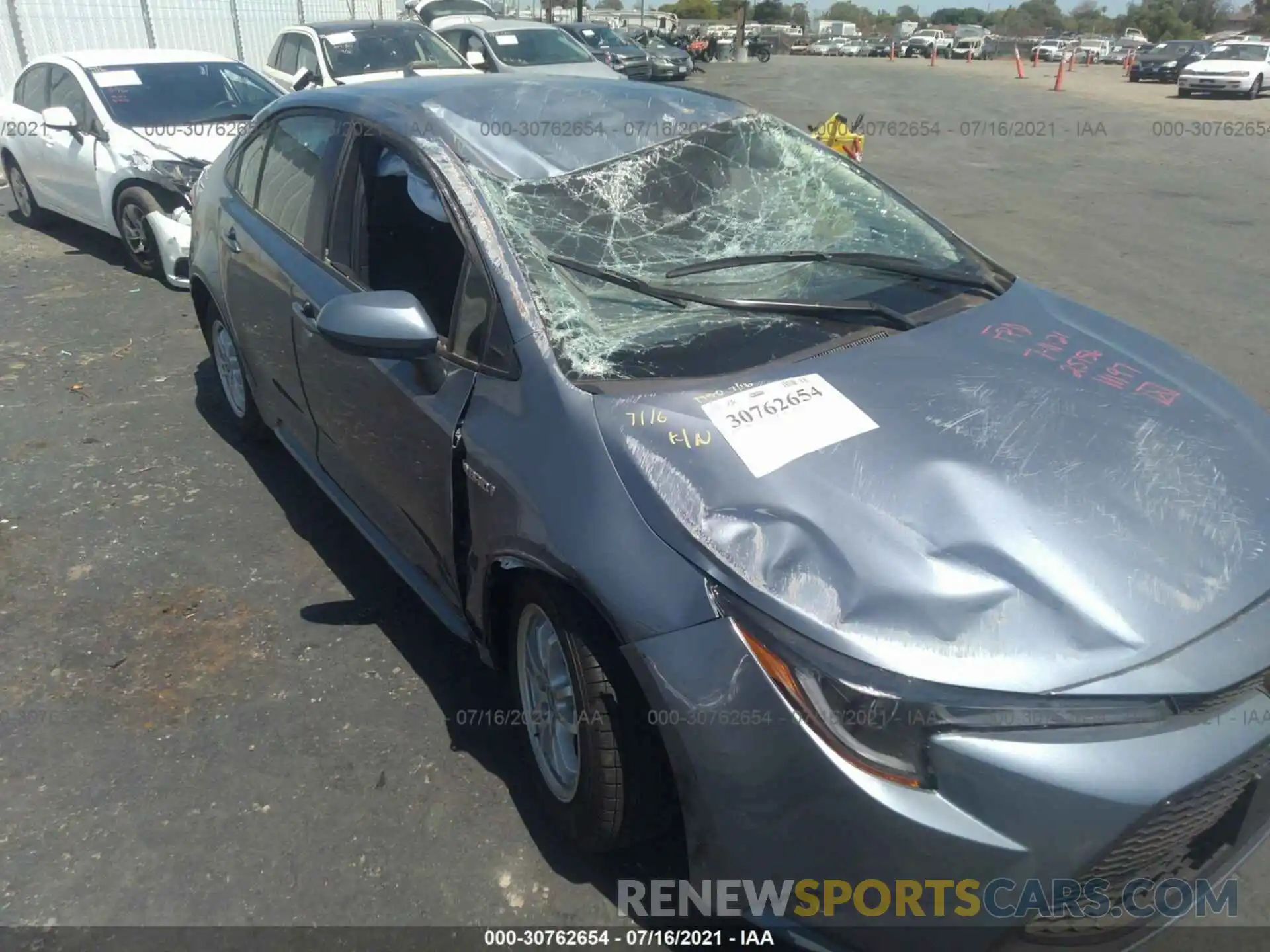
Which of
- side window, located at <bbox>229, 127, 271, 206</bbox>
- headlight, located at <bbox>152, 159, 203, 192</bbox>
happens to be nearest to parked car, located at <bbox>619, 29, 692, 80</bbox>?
headlight, located at <bbox>152, 159, 203, 192</bbox>

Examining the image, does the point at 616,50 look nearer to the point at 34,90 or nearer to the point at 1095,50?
the point at 34,90

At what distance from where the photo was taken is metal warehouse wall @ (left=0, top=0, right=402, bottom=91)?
15.5 m

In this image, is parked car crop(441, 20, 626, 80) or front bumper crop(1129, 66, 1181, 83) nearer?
parked car crop(441, 20, 626, 80)

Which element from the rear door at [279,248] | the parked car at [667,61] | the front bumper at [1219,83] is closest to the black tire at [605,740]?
the rear door at [279,248]

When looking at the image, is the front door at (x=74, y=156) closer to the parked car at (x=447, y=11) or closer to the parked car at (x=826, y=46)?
the parked car at (x=447, y=11)

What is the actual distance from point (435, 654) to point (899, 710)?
6.30ft

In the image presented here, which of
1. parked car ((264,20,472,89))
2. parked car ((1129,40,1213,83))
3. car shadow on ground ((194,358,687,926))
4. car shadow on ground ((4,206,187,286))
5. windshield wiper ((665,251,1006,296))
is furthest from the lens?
parked car ((1129,40,1213,83))

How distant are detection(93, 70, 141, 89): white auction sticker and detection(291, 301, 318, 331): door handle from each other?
606cm

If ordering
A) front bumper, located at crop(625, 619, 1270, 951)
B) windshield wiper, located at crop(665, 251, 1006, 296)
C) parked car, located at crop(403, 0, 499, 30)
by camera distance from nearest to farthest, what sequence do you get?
front bumper, located at crop(625, 619, 1270, 951) < windshield wiper, located at crop(665, 251, 1006, 296) < parked car, located at crop(403, 0, 499, 30)

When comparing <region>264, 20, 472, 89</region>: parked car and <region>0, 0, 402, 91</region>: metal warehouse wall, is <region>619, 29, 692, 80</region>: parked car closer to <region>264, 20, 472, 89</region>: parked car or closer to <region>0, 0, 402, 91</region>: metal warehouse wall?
<region>0, 0, 402, 91</region>: metal warehouse wall

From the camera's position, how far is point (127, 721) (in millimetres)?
3008

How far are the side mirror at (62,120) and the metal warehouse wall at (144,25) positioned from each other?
550cm

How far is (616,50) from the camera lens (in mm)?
25750

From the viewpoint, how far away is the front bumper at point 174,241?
720 cm
